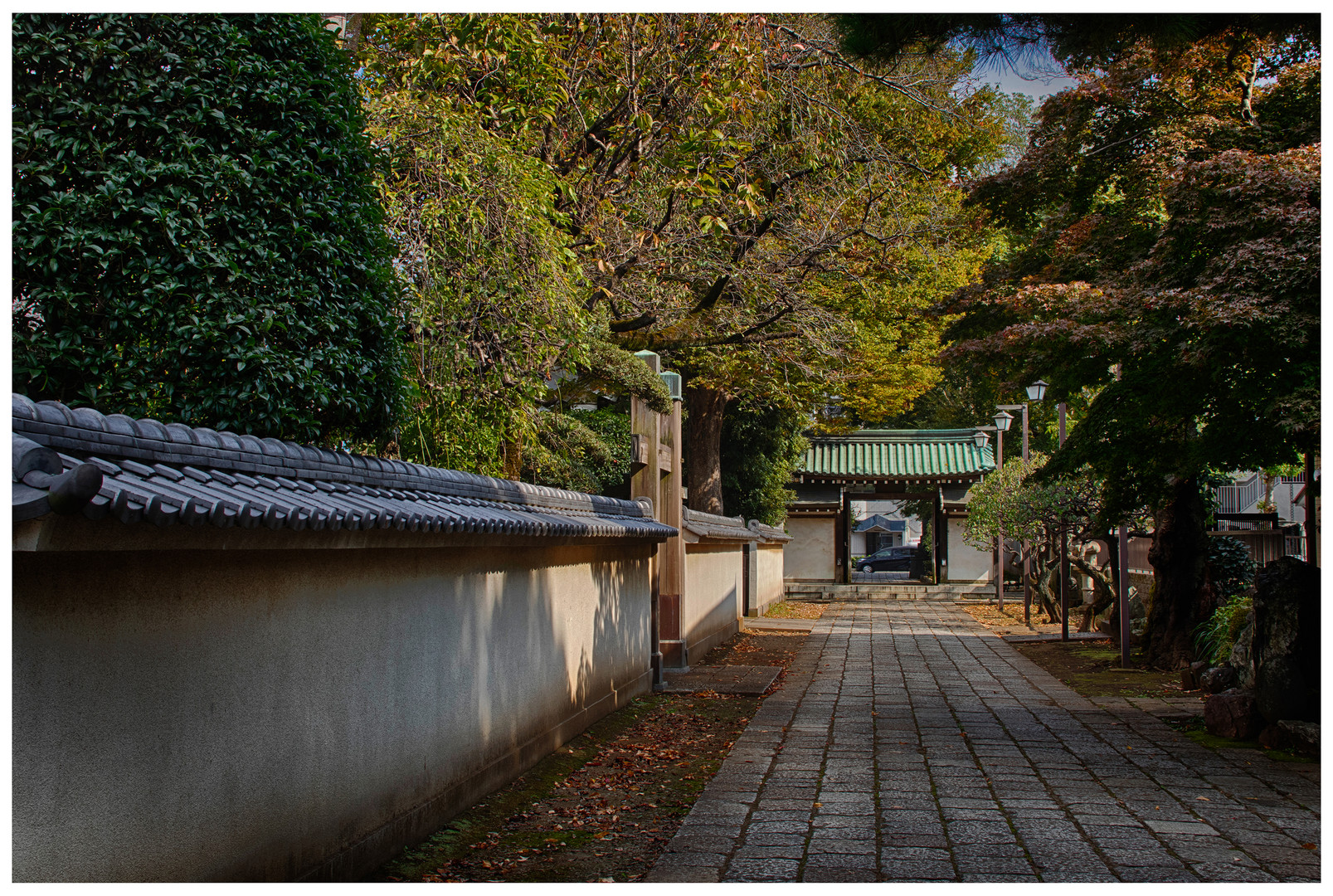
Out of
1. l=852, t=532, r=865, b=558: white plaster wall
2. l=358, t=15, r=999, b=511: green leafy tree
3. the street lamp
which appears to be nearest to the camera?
l=358, t=15, r=999, b=511: green leafy tree

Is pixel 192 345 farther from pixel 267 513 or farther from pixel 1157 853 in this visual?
pixel 1157 853

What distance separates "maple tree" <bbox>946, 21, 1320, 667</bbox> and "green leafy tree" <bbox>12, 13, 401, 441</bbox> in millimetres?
4896

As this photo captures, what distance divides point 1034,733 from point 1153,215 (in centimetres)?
660

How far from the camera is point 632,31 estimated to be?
11.5 m

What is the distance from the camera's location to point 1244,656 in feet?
30.6

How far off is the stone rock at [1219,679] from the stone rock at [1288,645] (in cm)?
169

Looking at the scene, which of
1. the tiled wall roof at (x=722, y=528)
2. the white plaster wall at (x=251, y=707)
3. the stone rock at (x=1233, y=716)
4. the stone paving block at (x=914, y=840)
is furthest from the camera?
the tiled wall roof at (x=722, y=528)

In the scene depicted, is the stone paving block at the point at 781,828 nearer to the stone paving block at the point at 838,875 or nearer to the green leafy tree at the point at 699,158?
the stone paving block at the point at 838,875

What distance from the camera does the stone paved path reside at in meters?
5.18

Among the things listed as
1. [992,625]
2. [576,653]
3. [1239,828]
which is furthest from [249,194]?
[992,625]

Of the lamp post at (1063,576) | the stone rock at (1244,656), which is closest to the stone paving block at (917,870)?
the stone rock at (1244,656)

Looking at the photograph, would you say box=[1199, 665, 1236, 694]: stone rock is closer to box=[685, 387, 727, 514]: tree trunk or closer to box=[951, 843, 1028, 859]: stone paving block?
box=[951, 843, 1028, 859]: stone paving block

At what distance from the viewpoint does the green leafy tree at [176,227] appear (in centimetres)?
543

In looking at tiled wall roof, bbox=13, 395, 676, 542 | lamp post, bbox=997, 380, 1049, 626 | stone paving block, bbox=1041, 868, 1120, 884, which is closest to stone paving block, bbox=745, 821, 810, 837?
stone paving block, bbox=1041, 868, 1120, 884
